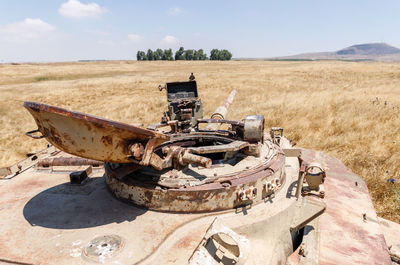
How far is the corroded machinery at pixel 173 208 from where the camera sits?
11.9 feet

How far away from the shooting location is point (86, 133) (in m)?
3.36

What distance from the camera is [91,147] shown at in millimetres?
3486

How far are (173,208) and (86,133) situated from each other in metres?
1.94

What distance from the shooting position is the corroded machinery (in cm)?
361

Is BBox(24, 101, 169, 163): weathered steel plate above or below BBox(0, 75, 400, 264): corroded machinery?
above

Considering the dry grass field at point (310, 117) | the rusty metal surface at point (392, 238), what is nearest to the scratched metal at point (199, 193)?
the rusty metal surface at point (392, 238)

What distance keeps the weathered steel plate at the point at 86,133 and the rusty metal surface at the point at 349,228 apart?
9.88ft

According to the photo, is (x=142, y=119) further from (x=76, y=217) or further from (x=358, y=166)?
(x=76, y=217)

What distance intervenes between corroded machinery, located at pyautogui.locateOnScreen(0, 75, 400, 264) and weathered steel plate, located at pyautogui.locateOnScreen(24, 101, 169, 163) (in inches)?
0.5

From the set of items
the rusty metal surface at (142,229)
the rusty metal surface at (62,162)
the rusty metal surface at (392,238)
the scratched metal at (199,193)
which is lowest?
the rusty metal surface at (392,238)

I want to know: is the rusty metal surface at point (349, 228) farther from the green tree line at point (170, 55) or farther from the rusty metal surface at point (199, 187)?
the green tree line at point (170, 55)

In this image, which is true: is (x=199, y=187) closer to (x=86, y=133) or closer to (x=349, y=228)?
(x=86, y=133)

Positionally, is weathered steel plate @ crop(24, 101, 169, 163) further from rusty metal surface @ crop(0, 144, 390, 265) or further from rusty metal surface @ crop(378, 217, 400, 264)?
rusty metal surface @ crop(378, 217, 400, 264)

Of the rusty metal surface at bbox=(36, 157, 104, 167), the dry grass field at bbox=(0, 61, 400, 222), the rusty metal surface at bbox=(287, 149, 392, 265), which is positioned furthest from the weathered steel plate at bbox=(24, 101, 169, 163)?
the dry grass field at bbox=(0, 61, 400, 222)
